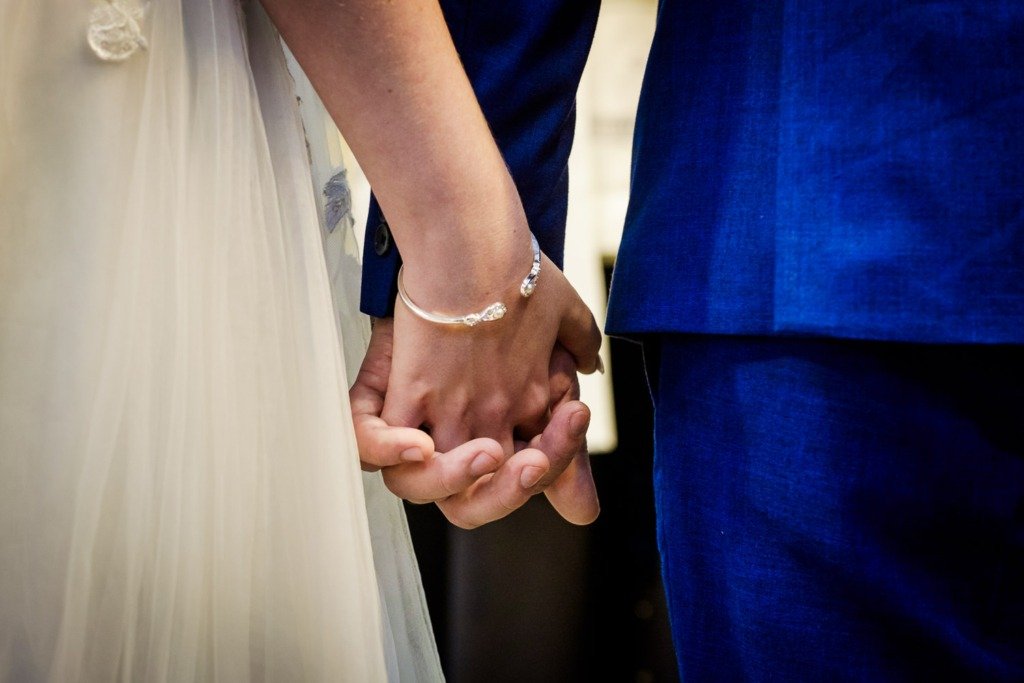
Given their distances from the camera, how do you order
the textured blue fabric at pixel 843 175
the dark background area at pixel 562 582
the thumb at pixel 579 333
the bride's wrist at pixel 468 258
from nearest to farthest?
the textured blue fabric at pixel 843 175 → the bride's wrist at pixel 468 258 → the thumb at pixel 579 333 → the dark background area at pixel 562 582

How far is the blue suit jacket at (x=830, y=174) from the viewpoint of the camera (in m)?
0.47

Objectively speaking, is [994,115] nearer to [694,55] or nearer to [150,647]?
[694,55]

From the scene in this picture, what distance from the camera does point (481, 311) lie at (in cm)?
62

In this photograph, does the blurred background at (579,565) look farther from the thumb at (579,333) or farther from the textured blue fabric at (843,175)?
the textured blue fabric at (843,175)

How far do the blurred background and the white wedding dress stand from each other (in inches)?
47.4

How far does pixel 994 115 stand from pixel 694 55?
195 millimetres

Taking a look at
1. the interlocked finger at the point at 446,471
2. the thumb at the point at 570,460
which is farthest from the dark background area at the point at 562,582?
the interlocked finger at the point at 446,471

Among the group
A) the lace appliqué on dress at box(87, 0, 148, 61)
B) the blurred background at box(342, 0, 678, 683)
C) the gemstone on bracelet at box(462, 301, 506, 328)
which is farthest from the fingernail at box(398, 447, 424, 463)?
the blurred background at box(342, 0, 678, 683)

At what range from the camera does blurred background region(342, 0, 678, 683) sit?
180 cm

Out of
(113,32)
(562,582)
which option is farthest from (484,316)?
(562,582)

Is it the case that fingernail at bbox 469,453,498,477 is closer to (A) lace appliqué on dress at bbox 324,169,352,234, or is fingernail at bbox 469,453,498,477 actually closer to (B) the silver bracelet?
(B) the silver bracelet

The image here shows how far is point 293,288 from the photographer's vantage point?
0.62m

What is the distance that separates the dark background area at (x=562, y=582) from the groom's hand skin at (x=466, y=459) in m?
1.10

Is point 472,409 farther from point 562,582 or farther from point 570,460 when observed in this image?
point 562,582
